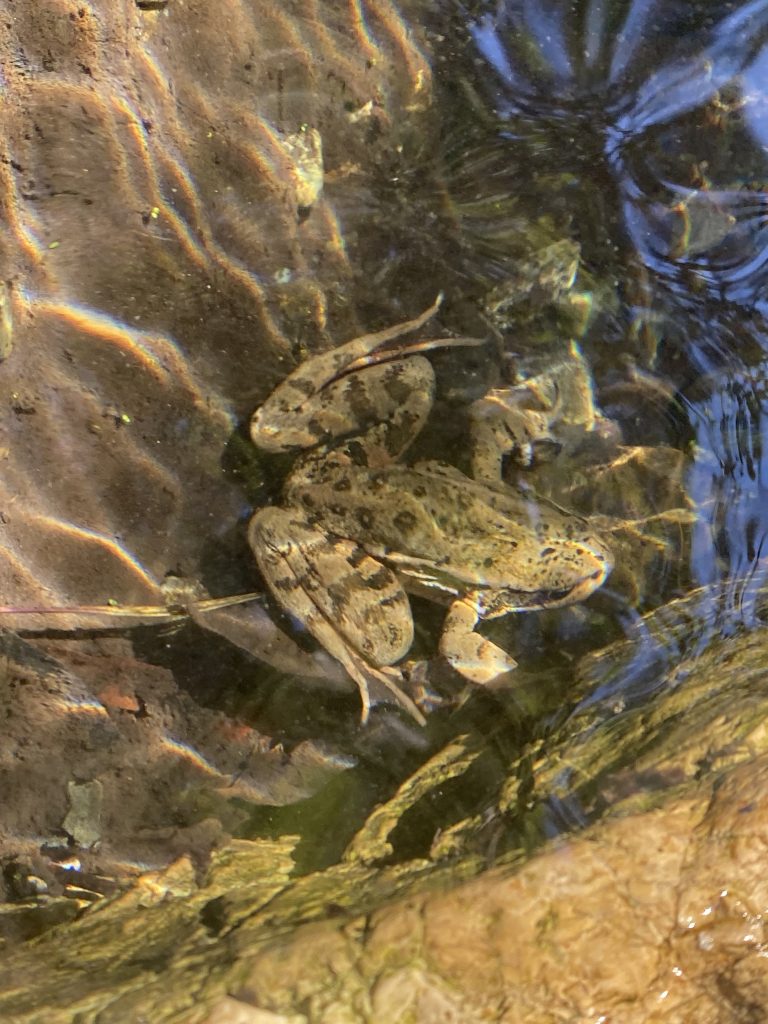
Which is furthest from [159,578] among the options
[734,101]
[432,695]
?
[734,101]

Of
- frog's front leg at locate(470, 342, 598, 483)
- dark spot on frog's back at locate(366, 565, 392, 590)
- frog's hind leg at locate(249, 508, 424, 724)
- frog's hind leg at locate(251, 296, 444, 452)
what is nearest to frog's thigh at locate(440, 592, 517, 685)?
frog's hind leg at locate(249, 508, 424, 724)

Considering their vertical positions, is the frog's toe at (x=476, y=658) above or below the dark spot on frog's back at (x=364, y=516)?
below

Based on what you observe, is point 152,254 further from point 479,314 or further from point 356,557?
point 356,557

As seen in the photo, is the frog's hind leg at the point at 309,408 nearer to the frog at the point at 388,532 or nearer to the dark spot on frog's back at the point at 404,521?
the frog at the point at 388,532

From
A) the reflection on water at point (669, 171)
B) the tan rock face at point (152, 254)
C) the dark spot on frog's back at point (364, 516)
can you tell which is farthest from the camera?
the reflection on water at point (669, 171)

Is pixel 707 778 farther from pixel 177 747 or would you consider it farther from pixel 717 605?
pixel 177 747

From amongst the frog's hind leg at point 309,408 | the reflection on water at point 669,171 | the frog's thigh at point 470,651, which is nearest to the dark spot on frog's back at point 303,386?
the frog's hind leg at point 309,408

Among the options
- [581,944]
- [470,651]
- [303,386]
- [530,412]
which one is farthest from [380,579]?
[581,944]

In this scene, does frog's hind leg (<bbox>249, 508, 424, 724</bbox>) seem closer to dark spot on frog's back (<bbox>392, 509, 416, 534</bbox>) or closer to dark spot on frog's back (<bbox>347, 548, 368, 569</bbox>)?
dark spot on frog's back (<bbox>347, 548, 368, 569</bbox>)
